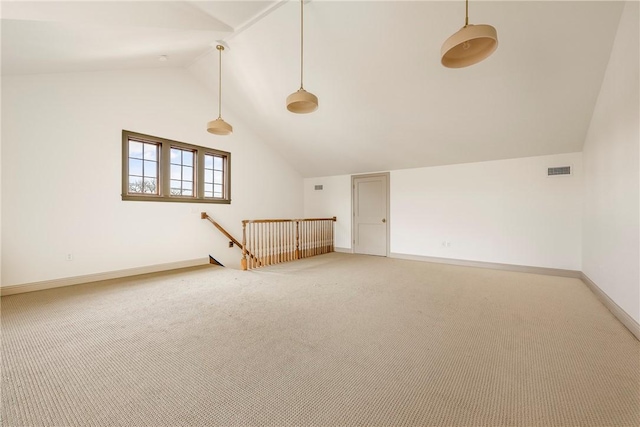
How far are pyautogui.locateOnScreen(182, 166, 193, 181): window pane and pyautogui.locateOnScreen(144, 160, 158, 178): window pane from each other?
1.75 feet

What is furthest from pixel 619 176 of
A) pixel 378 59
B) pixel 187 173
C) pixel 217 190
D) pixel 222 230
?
pixel 187 173

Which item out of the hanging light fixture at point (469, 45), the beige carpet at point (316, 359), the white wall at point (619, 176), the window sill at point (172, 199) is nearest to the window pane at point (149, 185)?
the window sill at point (172, 199)

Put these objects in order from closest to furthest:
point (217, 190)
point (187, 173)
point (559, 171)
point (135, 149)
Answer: point (559, 171)
point (135, 149)
point (187, 173)
point (217, 190)

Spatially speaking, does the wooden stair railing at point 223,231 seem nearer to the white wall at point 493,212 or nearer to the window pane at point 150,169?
the window pane at point 150,169

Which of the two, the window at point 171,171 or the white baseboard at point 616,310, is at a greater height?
the window at point 171,171

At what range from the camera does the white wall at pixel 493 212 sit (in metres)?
4.60

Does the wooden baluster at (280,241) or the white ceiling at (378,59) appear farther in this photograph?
the wooden baluster at (280,241)

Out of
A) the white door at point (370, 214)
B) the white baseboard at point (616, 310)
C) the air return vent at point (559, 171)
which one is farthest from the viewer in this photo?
the white door at point (370, 214)

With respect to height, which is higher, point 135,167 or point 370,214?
point 135,167

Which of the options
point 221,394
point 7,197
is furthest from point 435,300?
point 7,197

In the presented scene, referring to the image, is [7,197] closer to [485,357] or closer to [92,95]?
[92,95]

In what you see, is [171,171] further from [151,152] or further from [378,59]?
[378,59]

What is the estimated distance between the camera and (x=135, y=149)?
4754mm

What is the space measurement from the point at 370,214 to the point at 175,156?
486cm
